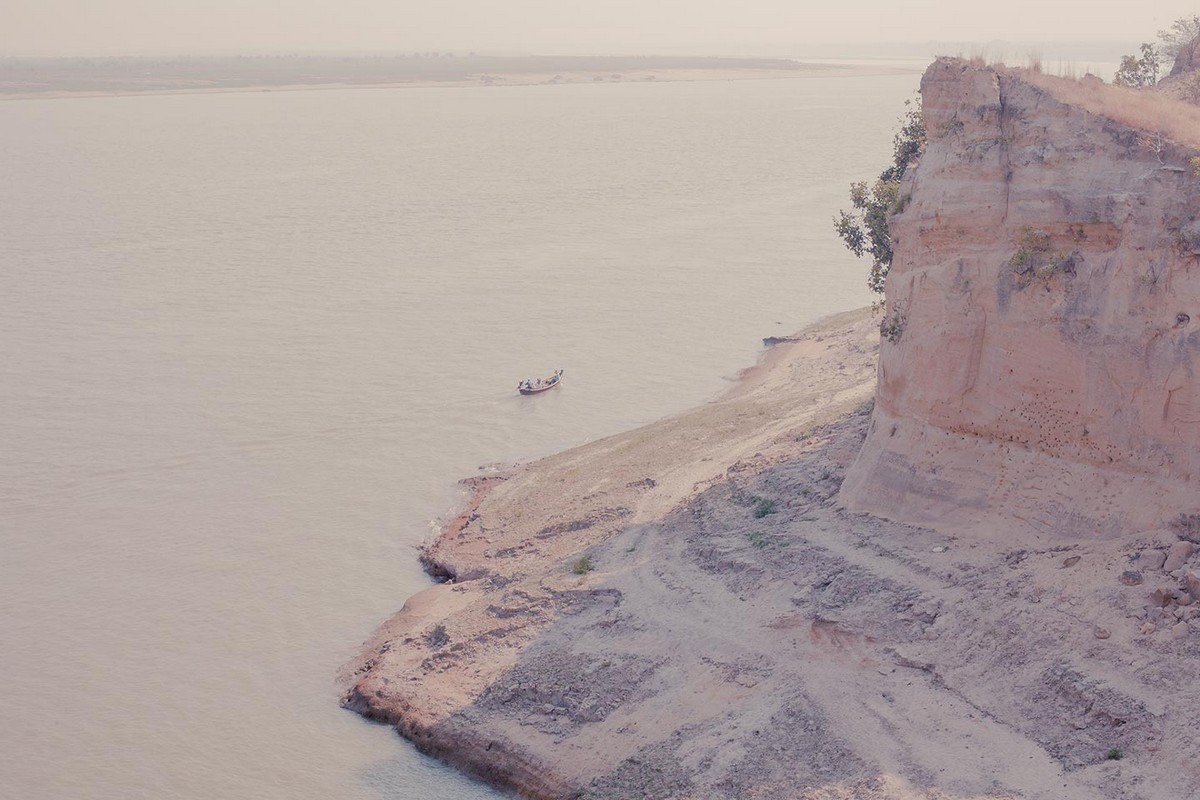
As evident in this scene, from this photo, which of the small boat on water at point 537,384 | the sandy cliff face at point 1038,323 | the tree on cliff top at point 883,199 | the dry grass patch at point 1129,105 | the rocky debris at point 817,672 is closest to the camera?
→ the rocky debris at point 817,672

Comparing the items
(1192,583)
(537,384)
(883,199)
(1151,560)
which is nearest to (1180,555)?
(1151,560)

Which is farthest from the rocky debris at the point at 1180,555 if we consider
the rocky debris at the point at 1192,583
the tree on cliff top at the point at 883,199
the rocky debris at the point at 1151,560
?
the tree on cliff top at the point at 883,199

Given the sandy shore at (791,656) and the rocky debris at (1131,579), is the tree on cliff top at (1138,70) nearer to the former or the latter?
the sandy shore at (791,656)

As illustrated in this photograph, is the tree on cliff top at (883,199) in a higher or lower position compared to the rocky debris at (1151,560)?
higher

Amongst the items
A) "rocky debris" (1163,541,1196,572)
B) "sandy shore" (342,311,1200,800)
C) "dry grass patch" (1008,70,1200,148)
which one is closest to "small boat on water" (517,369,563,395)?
"sandy shore" (342,311,1200,800)

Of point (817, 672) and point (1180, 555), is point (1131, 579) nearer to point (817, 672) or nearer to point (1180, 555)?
point (1180, 555)

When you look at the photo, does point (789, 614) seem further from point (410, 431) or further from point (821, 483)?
point (410, 431)

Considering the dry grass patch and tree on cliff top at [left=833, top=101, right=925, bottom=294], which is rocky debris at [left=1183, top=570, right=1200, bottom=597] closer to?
the dry grass patch
